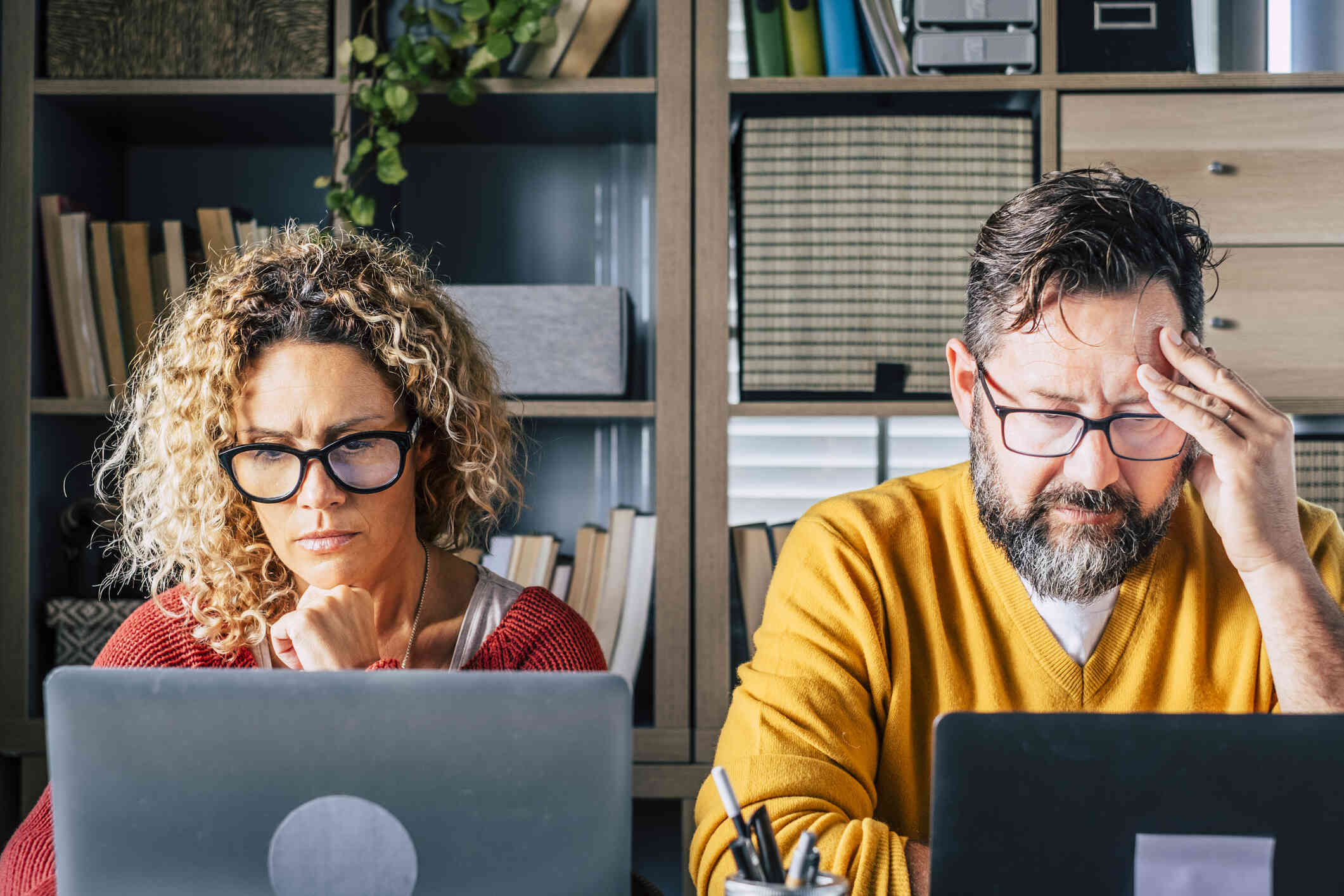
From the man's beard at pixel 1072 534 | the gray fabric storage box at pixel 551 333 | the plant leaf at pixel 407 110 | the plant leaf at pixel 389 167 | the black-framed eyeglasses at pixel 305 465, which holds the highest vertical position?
the plant leaf at pixel 407 110

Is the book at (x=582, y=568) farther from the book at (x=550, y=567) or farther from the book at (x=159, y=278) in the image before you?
the book at (x=159, y=278)

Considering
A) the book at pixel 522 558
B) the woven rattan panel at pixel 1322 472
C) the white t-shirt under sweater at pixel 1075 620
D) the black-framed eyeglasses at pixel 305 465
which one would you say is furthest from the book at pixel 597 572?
the woven rattan panel at pixel 1322 472

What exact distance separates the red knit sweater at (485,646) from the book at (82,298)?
0.75 metres

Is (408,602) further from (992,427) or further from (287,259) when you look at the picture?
(992,427)

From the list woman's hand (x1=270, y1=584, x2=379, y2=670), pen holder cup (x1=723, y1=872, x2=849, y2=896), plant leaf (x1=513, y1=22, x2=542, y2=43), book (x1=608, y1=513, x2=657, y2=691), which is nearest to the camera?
pen holder cup (x1=723, y1=872, x2=849, y2=896)

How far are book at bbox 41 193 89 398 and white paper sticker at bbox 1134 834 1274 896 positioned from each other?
1.83 m

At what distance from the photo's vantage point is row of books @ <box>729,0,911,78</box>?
1827 mm

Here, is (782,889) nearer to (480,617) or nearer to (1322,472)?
(480,617)

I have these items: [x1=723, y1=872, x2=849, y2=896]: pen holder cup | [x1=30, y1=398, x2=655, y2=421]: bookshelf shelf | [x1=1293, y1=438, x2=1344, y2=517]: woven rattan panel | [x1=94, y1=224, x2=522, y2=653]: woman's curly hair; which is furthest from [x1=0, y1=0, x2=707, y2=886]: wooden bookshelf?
[x1=723, y1=872, x2=849, y2=896]: pen holder cup

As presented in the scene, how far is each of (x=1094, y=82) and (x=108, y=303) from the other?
5.72ft

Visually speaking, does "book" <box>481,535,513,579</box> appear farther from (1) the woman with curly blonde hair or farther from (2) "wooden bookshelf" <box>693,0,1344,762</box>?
(1) the woman with curly blonde hair

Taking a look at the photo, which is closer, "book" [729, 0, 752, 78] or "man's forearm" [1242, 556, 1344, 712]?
"man's forearm" [1242, 556, 1344, 712]

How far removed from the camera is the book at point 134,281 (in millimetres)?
1871

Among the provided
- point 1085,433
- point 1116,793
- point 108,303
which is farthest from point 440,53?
point 1116,793
